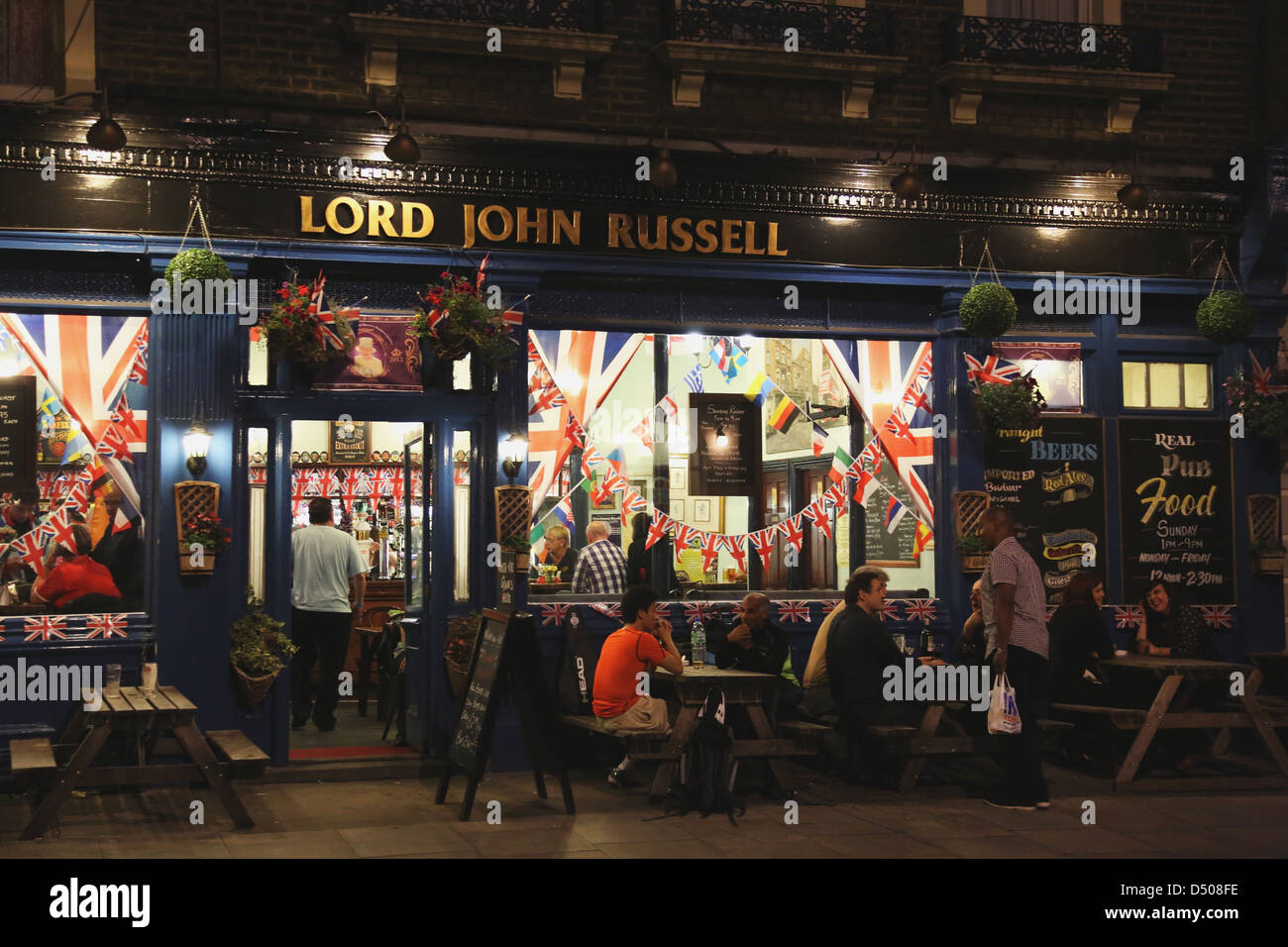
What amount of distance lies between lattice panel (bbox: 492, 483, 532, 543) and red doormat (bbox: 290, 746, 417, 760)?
1.95m

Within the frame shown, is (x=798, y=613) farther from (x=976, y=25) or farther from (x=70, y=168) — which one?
(x=70, y=168)

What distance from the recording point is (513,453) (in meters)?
11.3

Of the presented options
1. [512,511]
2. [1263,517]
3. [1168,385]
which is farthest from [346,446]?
[1263,517]

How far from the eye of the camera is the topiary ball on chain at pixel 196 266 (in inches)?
407

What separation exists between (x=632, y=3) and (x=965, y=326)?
377 cm

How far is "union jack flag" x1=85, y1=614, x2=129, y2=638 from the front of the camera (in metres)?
10.4

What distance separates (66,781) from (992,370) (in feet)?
26.0

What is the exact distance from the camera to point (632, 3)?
1165 centimetres

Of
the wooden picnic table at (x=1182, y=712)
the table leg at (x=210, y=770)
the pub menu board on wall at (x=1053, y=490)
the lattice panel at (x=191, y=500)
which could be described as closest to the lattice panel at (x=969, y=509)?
the pub menu board on wall at (x=1053, y=490)

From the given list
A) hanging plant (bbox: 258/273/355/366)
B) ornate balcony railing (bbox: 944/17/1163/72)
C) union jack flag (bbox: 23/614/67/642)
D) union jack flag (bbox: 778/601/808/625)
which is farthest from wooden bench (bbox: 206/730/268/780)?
ornate balcony railing (bbox: 944/17/1163/72)

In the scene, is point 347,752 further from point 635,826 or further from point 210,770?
point 635,826

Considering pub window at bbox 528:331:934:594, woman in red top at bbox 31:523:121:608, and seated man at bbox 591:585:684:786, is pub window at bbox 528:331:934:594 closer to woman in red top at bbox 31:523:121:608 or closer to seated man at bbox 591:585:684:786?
seated man at bbox 591:585:684:786

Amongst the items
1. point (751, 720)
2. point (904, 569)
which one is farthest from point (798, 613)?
point (751, 720)

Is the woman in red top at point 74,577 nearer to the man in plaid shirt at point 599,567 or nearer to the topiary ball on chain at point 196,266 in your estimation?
the topiary ball on chain at point 196,266
